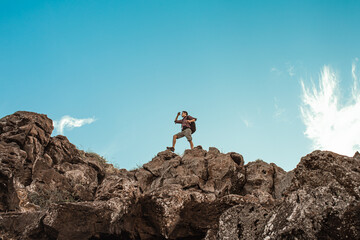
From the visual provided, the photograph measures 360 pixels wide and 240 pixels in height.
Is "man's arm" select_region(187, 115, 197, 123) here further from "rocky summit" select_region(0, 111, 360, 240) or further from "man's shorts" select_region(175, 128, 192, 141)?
"rocky summit" select_region(0, 111, 360, 240)

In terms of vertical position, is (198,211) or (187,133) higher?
(187,133)

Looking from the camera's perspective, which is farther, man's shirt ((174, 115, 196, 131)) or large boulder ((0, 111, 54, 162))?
man's shirt ((174, 115, 196, 131))

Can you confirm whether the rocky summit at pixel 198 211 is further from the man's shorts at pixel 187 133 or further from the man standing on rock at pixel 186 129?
the man's shorts at pixel 187 133

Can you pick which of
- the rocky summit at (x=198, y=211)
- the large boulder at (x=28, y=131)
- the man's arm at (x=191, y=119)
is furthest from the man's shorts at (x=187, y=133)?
the rocky summit at (x=198, y=211)

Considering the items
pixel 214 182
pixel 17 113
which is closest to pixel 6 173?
pixel 214 182

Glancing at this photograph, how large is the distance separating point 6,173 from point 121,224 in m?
4.09

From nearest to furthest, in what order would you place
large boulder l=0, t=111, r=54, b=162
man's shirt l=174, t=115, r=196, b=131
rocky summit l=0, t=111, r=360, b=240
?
rocky summit l=0, t=111, r=360, b=240 < large boulder l=0, t=111, r=54, b=162 < man's shirt l=174, t=115, r=196, b=131

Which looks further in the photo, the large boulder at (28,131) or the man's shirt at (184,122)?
the man's shirt at (184,122)

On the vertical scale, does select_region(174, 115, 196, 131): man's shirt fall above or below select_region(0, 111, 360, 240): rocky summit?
above

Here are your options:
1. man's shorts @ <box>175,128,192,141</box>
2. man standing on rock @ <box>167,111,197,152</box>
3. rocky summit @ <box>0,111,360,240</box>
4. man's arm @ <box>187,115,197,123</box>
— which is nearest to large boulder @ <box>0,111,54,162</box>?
rocky summit @ <box>0,111,360,240</box>

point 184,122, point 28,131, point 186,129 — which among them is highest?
point 184,122

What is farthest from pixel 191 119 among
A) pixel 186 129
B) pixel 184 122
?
pixel 186 129

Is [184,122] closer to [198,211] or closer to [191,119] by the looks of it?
[191,119]

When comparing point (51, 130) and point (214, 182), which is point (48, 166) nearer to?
point (51, 130)
